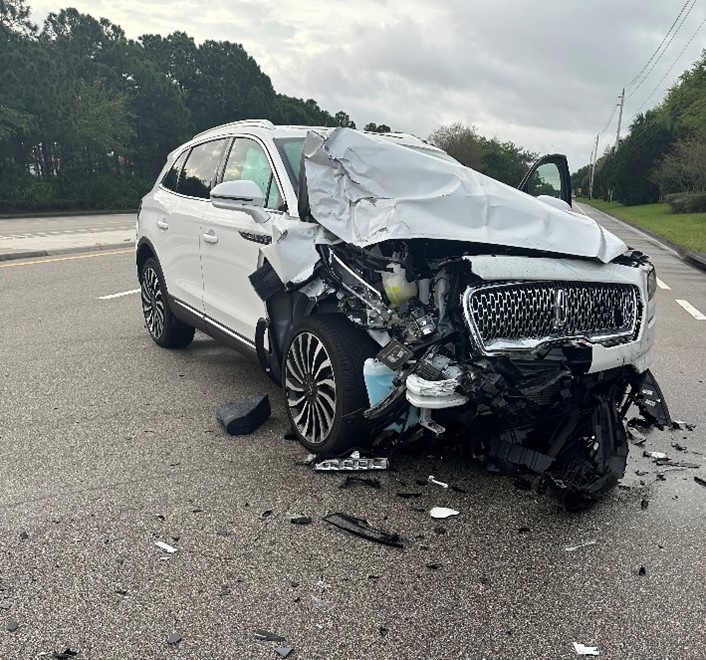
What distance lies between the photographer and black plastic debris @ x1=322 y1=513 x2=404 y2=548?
3.34m

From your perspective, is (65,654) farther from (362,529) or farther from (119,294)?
(119,294)

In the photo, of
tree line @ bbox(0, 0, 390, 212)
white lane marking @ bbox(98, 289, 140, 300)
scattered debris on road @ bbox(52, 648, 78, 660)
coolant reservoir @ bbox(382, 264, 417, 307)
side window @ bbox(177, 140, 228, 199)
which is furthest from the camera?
tree line @ bbox(0, 0, 390, 212)

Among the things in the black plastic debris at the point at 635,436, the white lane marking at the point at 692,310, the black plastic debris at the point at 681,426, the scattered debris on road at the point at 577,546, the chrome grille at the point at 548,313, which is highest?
the chrome grille at the point at 548,313

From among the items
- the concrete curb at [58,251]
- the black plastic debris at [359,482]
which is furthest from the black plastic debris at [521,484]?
the concrete curb at [58,251]

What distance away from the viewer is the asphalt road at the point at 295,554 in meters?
2.65

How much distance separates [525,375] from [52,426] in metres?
3.09

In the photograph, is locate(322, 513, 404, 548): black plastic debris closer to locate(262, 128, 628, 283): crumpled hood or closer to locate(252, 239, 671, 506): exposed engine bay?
locate(252, 239, 671, 506): exposed engine bay

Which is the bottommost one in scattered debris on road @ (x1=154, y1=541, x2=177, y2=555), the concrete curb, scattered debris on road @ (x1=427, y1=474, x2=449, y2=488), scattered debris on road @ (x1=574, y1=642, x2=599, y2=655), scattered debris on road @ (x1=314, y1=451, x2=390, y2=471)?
scattered debris on road @ (x1=574, y1=642, x2=599, y2=655)

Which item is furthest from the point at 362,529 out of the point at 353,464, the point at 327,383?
the point at 327,383

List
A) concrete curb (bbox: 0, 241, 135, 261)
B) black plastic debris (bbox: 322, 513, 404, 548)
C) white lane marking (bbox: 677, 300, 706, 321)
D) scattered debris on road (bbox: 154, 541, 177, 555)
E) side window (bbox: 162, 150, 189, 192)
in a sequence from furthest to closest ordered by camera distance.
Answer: concrete curb (bbox: 0, 241, 135, 261) < white lane marking (bbox: 677, 300, 706, 321) < side window (bbox: 162, 150, 189, 192) < black plastic debris (bbox: 322, 513, 404, 548) < scattered debris on road (bbox: 154, 541, 177, 555)

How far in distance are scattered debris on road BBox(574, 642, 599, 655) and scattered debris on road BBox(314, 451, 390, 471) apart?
5.36 ft

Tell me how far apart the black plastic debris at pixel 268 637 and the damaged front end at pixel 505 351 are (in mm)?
1263

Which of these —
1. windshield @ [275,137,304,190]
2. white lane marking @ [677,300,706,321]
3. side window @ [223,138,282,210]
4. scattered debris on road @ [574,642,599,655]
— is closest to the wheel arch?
side window @ [223,138,282,210]

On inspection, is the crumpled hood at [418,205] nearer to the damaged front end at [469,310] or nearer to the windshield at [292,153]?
the damaged front end at [469,310]
